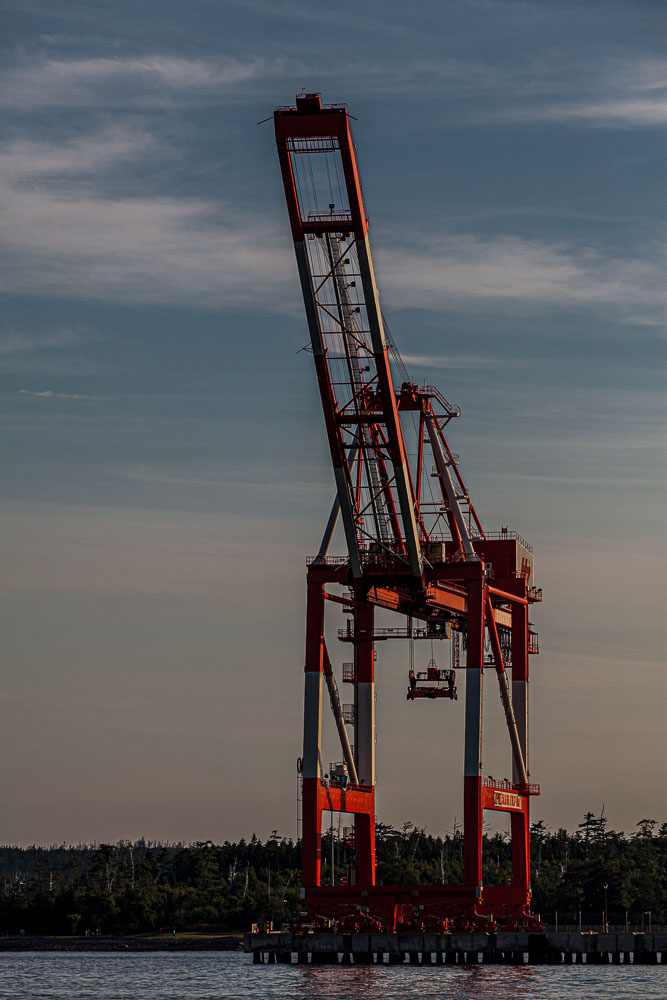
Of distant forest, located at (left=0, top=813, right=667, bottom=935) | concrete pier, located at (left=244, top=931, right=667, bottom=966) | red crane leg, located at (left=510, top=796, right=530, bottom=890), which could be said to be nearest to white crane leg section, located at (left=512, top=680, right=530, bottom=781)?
red crane leg, located at (left=510, top=796, right=530, bottom=890)

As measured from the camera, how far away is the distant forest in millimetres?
127312

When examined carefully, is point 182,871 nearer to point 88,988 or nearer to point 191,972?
point 191,972

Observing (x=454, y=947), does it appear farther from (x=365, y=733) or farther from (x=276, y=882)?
(x=276, y=882)

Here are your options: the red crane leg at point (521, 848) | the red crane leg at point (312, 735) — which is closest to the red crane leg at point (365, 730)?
the red crane leg at point (312, 735)

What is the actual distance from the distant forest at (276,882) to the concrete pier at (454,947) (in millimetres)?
43678

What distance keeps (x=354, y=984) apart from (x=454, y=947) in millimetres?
7350

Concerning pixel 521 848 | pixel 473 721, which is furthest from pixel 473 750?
pixel 521 848

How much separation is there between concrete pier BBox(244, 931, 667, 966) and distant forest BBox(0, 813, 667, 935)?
143 ft

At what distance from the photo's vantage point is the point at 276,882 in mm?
159750

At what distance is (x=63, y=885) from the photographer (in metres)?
172

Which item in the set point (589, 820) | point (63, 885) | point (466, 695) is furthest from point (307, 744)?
point (63, 885)

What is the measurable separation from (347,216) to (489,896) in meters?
29.1

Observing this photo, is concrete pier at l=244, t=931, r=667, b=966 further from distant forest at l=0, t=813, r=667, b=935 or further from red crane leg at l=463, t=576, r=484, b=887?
distant forest at l=0, t=813, r=667, b=935

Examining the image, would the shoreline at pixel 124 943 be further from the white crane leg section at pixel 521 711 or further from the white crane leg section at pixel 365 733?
the white crane leg section at pixel 365 733
